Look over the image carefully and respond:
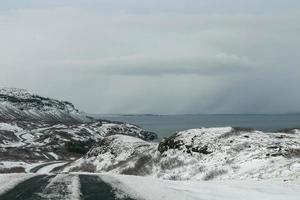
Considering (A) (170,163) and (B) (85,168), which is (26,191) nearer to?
(A) (170,163)

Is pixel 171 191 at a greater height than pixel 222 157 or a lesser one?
lesser

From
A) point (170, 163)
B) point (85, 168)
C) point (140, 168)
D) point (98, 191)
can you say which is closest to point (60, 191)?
point (98, 191)

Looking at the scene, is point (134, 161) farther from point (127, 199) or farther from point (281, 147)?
point (127, 199)

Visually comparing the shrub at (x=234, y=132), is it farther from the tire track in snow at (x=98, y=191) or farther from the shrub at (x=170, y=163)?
the tire track in snow at (x=98, y=191)

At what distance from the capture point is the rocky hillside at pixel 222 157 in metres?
28.3

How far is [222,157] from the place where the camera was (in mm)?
36094

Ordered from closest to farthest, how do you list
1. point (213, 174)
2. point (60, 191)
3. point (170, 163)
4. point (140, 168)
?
point (60, 191) < point (213, 174) < point (170, 163) < point (140, 168)

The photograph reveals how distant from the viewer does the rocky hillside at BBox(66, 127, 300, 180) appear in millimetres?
28266

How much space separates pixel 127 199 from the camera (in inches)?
558

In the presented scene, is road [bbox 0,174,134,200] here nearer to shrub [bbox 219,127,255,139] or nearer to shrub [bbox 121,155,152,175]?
shrub [bbox 121,155,152,175]

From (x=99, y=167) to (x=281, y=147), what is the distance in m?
33.5

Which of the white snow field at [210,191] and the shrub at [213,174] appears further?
the shrub at [213,174]

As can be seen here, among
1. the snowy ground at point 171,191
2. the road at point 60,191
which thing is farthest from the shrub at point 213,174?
the road at point 60,191

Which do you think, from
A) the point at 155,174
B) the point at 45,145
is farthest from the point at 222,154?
the point at 45,145
